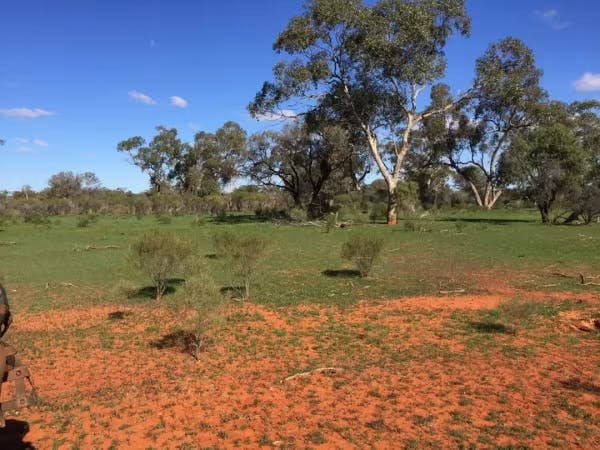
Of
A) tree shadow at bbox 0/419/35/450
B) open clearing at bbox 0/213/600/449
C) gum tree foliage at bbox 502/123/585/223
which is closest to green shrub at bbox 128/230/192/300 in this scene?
open clearing at bbox 0/213/600/449

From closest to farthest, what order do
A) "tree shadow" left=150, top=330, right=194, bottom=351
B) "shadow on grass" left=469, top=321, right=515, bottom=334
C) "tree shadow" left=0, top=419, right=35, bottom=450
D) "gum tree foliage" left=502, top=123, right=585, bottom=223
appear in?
"tree shadow" left=0, top=419, right=35, bottom=450 < "tree shadow" left=150, top=330, right=194, bottom=351 < "shadow on grass" left=469, top=321, right=515, bottom=334 < "gum tree foliage" left=502, top=123, right=585, bottom=223

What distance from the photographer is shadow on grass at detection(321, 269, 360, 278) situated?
14.8 m

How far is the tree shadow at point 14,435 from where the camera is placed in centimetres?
512

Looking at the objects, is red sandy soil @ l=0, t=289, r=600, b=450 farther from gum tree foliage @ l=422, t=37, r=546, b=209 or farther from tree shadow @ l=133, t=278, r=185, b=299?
gum tree foliage @ l=422, t=37, r=546, b=209

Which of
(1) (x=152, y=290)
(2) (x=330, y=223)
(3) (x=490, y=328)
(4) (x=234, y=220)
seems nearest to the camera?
(3) (x=490, y=328)

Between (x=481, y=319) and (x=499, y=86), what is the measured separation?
29211mm

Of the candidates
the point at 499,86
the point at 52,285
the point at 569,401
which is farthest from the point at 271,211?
the point at 569,401

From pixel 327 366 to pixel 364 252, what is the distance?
738cm

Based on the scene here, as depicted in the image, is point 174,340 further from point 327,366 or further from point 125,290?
point 125,290

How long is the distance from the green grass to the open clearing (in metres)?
0.15

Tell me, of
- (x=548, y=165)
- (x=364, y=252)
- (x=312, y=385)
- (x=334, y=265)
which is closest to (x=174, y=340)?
(x=312, y=385)

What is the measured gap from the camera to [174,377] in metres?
6.93

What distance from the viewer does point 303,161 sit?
45594mm

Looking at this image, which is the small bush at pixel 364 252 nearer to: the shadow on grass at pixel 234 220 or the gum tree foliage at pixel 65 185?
the shadow on grass at pixel 234 220
